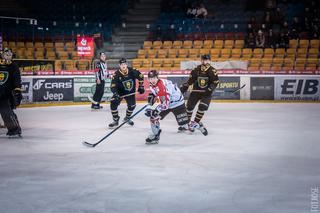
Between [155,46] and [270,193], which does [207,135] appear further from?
[155,46]

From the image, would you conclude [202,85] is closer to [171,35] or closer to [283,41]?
[283,41]

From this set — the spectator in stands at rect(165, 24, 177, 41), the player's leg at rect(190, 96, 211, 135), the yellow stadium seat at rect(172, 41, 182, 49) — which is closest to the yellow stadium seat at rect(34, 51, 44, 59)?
the spectator in stands at rect(165, 24, 177, 41)

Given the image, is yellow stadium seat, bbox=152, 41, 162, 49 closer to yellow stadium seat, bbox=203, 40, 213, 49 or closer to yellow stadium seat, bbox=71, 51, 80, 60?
yellow stadium seat, bbox=203, 40, 213, 49

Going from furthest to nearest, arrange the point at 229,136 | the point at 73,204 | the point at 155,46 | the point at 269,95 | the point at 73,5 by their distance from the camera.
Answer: the point at 73,5, the point at 155,46, the point at 269,95, the point at 229,136, the point at 73,204

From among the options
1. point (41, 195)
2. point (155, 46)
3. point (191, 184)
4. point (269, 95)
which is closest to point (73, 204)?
point (41, 195)

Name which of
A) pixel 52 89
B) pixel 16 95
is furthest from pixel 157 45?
pixel 16 95

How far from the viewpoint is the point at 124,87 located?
12633mm

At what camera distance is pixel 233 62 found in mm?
19703

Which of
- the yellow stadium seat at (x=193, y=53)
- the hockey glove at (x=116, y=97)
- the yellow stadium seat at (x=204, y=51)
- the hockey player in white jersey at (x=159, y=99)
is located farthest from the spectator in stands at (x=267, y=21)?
the hockey player in white jersey at (x=159, y=99)

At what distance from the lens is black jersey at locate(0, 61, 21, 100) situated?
34.0ft

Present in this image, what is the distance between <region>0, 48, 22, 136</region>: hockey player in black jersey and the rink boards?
746 cm

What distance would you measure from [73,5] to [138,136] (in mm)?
17377

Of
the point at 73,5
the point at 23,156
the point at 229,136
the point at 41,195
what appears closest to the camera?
the point at 41,195

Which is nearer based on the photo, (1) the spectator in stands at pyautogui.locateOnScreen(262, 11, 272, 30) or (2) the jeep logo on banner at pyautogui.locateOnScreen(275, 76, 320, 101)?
(2) the jeep logo on banner at pyautogui.locateOnScreen(275, 76, 320, 101)
